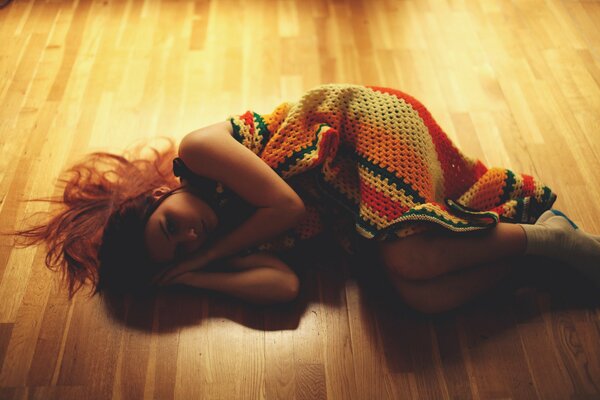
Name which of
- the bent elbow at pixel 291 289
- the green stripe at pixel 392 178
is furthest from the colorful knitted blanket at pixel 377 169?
the bent elbow at pixel 291 289

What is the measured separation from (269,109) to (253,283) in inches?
26.2

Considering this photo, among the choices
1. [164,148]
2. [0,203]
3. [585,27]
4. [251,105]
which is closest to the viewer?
[0,203]

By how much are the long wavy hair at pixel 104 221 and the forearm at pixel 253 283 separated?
120 mm

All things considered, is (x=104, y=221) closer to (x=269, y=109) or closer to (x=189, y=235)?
(x=189, y=235)

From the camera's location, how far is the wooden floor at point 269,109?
1.10m

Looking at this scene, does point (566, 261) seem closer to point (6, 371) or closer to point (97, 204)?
point (97, 204)

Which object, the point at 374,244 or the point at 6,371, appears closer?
the point at 6,371

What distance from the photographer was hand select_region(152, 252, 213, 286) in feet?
3.90

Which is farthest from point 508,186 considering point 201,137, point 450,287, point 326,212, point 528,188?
point 201,137

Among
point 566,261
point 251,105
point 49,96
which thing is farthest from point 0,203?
point 566,261

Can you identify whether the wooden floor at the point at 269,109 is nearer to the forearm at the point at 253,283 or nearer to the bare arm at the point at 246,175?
the forearm at the point at 253,283

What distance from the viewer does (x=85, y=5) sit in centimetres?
199

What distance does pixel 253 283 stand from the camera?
1160 mm

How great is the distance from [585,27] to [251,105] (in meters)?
1.28
